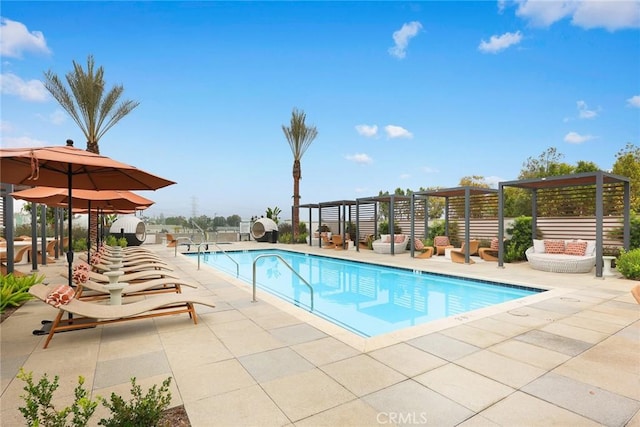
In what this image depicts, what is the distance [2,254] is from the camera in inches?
343

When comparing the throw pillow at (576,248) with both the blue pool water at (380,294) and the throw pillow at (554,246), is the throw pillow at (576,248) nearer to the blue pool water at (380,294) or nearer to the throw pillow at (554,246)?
the throw pillow at (554,246)

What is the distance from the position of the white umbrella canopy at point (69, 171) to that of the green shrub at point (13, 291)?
172cm

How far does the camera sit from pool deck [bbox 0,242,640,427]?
2.40 metres

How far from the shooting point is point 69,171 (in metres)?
4.33

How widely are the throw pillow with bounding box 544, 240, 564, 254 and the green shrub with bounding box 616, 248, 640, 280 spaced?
5.18 ft

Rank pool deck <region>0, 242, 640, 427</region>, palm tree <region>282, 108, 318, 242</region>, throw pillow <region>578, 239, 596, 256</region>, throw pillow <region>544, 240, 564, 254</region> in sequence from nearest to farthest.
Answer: pool deck <region>0, 242, 640, 427</region>
throw pillow <region>578, 239, 596, 256</region>
throw pillow <region>544, 240, 564, 254</region>
palm tree <region>282, 108, 318, 242</region>

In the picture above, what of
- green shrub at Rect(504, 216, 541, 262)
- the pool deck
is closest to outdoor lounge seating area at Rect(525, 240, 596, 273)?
green shrub at Rect(504, 216, 541, 262)

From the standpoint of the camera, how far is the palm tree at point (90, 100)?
12.9m

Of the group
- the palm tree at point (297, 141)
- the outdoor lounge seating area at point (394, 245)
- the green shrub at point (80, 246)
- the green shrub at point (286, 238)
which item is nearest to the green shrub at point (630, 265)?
the outdoor lounge seating area at point (394, 245)

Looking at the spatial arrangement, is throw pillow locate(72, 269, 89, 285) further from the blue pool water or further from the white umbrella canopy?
the blue pool water

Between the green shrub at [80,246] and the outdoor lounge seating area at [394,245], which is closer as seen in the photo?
the outdoor lounge seating area at [394,245]

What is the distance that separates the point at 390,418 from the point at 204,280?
6.61 meters

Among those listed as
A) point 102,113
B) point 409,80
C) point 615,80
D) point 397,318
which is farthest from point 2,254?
point 615,80

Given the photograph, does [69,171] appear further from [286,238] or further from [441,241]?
[286,238]
